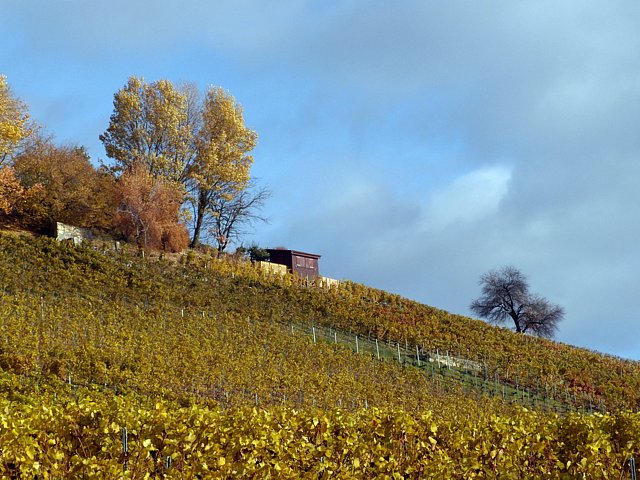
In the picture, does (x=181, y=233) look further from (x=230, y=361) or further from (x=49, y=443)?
(x=49, y=443)

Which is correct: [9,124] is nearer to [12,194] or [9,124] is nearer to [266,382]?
[12,194]

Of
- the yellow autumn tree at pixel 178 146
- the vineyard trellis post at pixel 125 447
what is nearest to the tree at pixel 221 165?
the yellow autumn tree at pixel 178 146

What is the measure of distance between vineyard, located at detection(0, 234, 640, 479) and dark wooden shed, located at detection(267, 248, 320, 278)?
207 centimetres

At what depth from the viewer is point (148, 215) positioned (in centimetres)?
3850

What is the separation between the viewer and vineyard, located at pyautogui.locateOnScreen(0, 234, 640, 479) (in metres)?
7.18

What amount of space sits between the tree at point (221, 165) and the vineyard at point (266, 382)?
5.73 meters

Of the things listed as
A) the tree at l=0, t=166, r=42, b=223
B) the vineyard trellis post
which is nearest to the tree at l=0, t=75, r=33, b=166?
the tree at l=0, t=166, r=42, b=223

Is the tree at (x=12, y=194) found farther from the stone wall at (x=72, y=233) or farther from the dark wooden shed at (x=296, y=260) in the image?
the dark wooden shed at (x=296, y=260)

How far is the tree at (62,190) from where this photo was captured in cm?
3812

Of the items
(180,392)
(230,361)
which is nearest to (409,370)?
(230,361)

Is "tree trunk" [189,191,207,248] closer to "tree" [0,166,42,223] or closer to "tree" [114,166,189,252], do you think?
"tree" [114,166,189,252]

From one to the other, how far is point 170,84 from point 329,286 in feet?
51.4

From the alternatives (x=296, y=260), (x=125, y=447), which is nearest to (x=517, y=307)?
(x=296, y=260)

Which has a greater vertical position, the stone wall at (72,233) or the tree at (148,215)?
the tree at (148,215)
